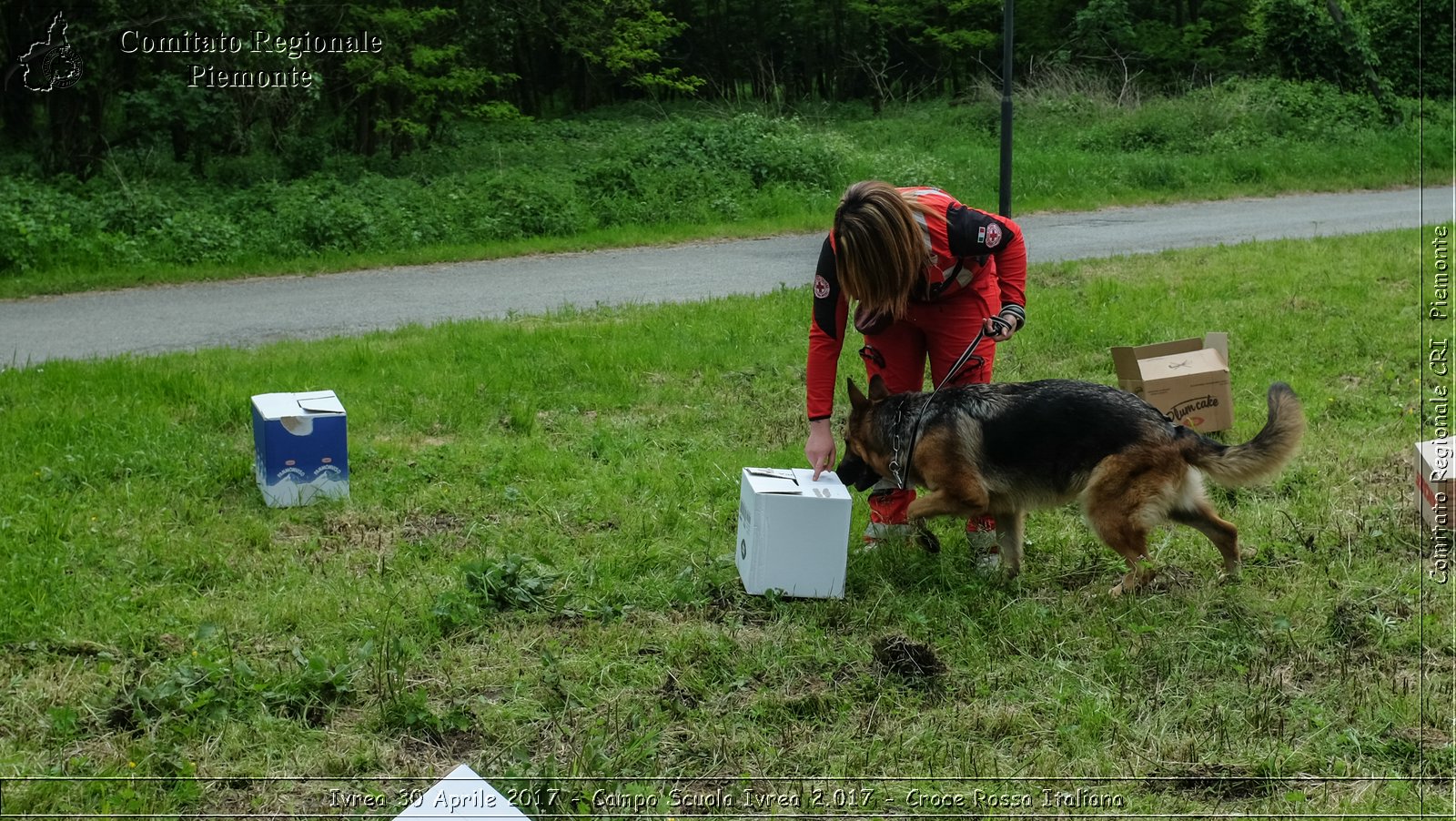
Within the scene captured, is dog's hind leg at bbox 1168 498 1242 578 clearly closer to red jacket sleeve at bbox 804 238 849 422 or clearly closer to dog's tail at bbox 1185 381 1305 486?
dog's tail at bbox 1185 381 1305 486

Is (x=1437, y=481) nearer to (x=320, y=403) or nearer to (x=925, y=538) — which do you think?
(x=925, y=538)

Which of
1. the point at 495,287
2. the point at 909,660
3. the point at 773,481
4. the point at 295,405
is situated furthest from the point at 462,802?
the point at 495,287

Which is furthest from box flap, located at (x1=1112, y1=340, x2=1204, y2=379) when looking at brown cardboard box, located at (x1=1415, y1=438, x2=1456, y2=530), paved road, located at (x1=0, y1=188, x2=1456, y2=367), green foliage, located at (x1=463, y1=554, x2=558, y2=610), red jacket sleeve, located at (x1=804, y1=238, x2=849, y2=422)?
paved road, located at (x1=0, y1=188, x2=1456, y2=367)

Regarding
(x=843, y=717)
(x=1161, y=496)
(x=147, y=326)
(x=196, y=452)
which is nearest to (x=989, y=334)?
(x=1161, y=496)

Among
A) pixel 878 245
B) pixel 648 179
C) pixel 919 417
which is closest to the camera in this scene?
pixel 878 245

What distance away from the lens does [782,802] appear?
3.51 metres

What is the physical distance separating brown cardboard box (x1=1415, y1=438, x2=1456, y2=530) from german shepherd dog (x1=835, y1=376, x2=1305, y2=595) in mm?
1036

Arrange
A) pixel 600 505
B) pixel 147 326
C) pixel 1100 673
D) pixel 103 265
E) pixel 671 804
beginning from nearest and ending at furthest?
1. pixel 671 804
2. pixel 1100 673
3. pixel 600 505
4. pixel 147 326
5. pixel 103 265

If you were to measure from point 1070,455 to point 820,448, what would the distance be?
1002 mm

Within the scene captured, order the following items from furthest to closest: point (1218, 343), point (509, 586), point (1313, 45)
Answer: point (1313, 45) → point (1218, 343) → point (509, 586)

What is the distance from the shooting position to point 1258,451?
4.68 metres

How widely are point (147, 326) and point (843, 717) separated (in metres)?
8.49

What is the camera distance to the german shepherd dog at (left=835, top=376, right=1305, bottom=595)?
466 cm

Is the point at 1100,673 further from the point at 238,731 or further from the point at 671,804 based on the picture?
the point at 238,731
